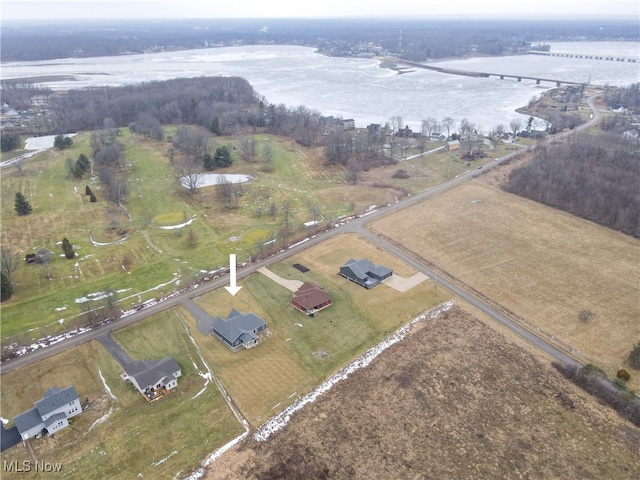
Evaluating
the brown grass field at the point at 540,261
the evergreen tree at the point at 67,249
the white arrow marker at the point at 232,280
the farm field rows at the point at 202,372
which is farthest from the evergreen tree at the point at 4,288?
the brown grass field at the point at 540,261

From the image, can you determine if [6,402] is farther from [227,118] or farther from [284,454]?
[227,118]

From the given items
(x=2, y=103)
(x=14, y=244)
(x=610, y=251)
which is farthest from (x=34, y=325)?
(x=2, y=103)

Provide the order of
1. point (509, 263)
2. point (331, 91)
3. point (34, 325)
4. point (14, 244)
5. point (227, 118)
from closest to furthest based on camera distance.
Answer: point (34, 325)
point (509, 263)
point (14, 244)
point (227, 118)
point (331, 91)

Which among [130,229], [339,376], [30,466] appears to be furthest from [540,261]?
[130,229]

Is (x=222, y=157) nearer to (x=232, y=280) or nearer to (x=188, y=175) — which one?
(x=188, y=175)

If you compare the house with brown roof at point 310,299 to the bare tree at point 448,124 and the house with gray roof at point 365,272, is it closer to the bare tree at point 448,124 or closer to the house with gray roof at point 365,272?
the house with gray roof at point 365,272


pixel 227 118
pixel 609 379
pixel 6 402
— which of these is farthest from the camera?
pixel 227 118
